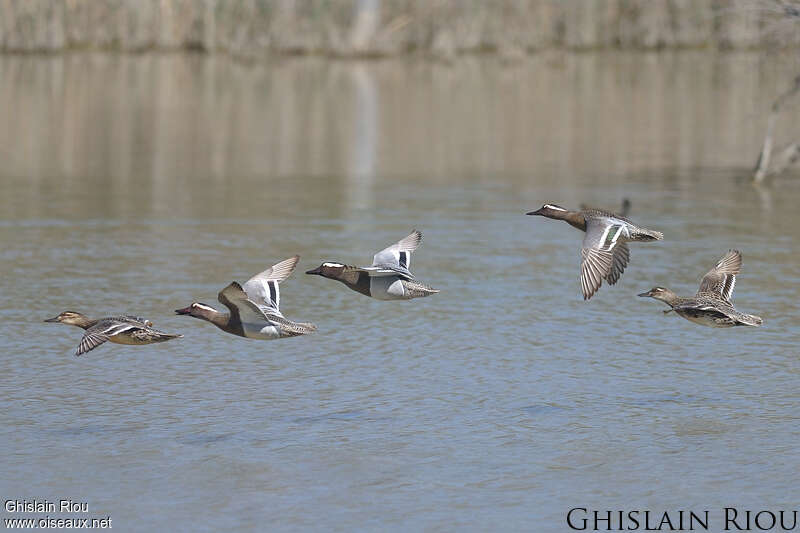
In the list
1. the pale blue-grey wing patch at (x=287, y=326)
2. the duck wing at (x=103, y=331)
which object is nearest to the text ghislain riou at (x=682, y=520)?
the pale blue-grey wing patch at (x=287, y=326)

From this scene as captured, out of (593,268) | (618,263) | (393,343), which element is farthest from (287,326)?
(393,343)

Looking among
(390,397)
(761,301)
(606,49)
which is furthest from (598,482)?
(606,49)

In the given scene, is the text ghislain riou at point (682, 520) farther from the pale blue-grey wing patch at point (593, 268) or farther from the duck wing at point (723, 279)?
the duck wing at point (723, 279)

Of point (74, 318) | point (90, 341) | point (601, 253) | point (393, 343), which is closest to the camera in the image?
point (90, 341)

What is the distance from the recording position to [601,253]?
10164 millimetres

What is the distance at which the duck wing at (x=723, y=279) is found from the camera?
11.1m

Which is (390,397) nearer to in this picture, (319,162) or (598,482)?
(598,482)

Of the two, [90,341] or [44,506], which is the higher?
[90,341]

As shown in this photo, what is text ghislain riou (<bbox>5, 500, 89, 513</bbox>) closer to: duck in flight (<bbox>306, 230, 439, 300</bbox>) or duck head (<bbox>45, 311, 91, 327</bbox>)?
duck head (<bbox>45, 311, 91, 327</bbox>)

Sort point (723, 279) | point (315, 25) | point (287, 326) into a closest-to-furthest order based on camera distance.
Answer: point (287, 326)
point (723, 279)
point (315, 25)

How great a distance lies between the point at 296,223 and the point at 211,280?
12.6ft

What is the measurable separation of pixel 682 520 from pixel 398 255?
121 inches

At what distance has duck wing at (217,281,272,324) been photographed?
947 cm

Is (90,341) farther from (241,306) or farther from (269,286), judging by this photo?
(269,286)
